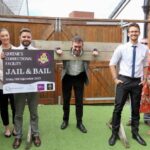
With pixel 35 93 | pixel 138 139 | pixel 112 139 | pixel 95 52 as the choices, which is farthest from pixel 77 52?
pixel 138 139

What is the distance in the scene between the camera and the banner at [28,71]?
14.2 feet

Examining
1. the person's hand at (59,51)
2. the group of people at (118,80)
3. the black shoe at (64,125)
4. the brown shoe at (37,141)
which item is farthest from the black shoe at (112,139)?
the person's hand at (59,51)

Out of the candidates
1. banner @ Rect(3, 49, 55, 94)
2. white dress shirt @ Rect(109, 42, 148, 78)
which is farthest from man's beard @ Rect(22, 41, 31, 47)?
white dress shirt @ Rect(109, 42, 148, 78)

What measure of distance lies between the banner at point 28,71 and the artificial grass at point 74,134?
2.68ft

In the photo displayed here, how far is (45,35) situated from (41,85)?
2.72 metres

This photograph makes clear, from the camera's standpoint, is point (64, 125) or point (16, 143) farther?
point (64, 125)

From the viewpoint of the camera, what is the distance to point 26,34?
432 cm

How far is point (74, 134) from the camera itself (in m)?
5.11

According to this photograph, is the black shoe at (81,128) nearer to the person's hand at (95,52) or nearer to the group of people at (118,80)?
the group of people at (118,80)

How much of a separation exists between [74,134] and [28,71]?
1.32 meters

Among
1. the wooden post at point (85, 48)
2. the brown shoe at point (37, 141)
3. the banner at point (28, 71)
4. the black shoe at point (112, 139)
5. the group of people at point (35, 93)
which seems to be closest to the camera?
the banner at point (28, 71)

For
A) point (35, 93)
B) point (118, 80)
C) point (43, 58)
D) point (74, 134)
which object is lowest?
point (74, 134)

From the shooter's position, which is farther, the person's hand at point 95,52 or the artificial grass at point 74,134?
the person's hand at point 95,52

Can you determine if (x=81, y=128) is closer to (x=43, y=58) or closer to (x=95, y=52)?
(x=95, y=52)
